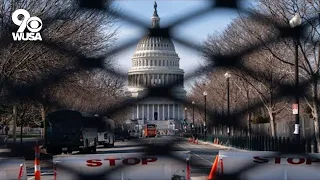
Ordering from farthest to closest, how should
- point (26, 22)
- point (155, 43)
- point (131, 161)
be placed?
point (131, 161) → point (155, 43) → point (26, 22)

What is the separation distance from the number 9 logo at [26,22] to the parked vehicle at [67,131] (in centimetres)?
18

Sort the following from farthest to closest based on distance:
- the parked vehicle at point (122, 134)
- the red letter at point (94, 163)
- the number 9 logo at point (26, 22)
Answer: the red letter at point (94, 163) → the parked vehicle at point (122, 134) → the number 9 logo at point (26, 22)

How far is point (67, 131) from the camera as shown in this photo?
1170 mm

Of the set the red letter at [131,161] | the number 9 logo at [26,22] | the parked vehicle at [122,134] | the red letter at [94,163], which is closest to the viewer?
the number 9 logo at [26,22]

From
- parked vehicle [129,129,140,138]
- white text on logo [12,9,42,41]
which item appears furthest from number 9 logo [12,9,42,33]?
parked vehicle [129,129,140,138]

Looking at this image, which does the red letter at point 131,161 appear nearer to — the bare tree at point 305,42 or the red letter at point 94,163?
the red letter at point 94,163

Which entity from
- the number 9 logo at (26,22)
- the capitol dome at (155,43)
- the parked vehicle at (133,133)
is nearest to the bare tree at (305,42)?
the capitol dome at (155,43)

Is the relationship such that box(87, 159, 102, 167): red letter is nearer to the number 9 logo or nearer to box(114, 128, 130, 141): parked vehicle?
box(114, 128, 130, 141): parked vehicle

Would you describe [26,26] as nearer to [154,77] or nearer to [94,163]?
[154,77]

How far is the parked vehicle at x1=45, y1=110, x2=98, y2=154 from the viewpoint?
1.06m

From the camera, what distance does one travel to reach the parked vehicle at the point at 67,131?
1064 mm

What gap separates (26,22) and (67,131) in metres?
0.29

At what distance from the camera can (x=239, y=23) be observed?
42.7 inches

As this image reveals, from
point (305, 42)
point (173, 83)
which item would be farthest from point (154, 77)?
point (305, 42)
